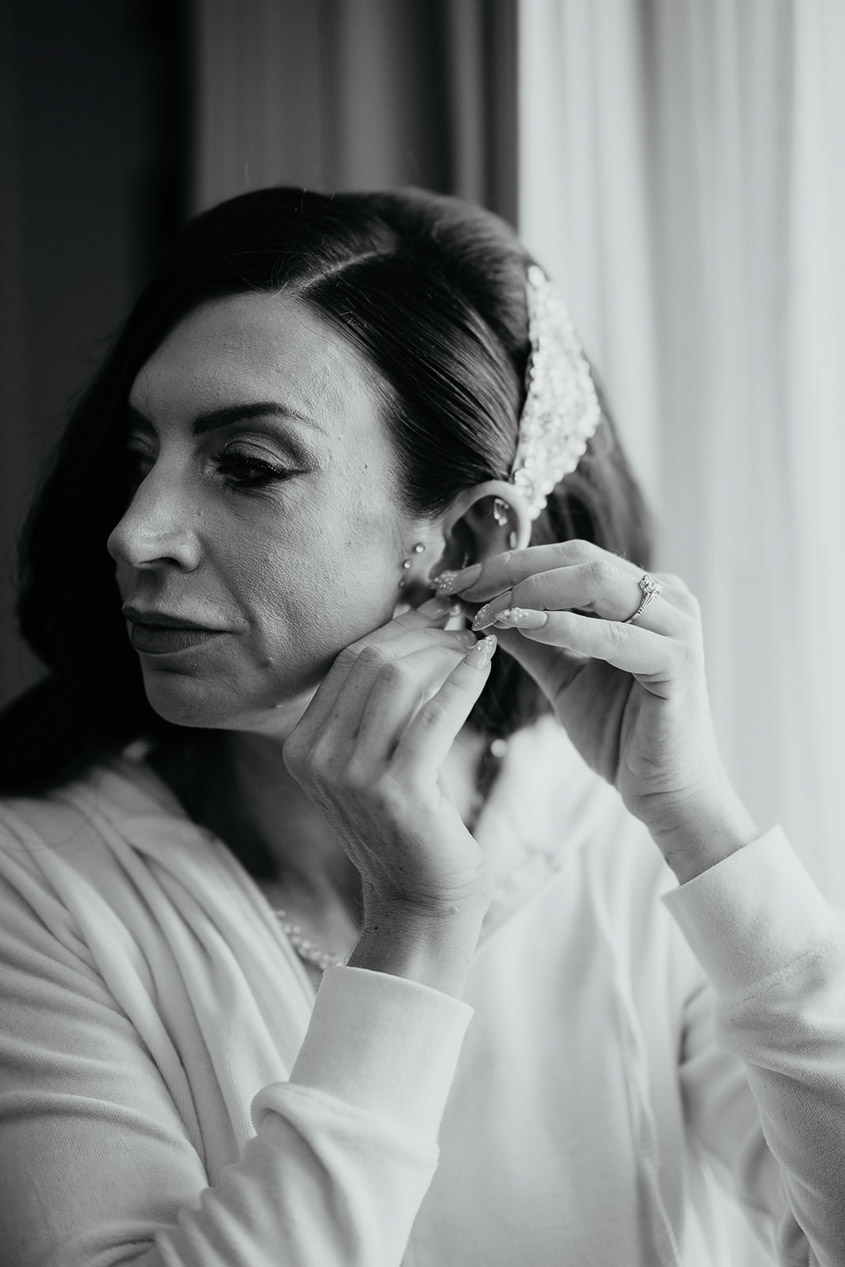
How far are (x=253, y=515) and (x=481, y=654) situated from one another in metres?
0.27

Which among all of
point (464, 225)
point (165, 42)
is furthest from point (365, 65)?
point (464, 225)

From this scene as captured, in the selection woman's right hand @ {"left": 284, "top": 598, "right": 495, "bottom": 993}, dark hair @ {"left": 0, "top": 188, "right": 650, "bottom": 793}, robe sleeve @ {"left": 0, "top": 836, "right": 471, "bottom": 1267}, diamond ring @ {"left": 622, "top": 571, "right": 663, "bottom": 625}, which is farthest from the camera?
dark hair @ {"left": 0, "top": 188, "right": 650, "bottom": 793}

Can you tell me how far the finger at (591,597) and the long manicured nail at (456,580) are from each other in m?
0.04

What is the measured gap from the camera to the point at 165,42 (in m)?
2.10

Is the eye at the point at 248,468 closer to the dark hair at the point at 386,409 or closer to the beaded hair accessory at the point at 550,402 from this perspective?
the dark hair at the point at 386,409

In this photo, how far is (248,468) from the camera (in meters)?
1.11

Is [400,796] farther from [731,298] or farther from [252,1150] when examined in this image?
[731,298]

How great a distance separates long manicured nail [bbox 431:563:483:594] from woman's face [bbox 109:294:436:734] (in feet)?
0.22

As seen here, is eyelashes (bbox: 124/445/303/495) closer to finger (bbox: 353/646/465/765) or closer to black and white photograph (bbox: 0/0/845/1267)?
black and white photograph (bbox: 0/0/845/1267)

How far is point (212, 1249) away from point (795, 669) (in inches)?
37.3

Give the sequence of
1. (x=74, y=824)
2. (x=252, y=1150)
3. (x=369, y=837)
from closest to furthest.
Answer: (x=252, y=1150) → (x=369, y=837) → (x=74, y=824)

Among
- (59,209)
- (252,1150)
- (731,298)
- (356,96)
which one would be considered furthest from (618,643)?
(59,209)

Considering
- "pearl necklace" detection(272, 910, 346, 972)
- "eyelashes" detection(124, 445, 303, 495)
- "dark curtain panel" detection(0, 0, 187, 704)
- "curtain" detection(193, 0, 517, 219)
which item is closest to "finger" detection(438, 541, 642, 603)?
"eyelashes" detection(124, 445, 303, 495)

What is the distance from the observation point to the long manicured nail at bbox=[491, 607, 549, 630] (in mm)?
1045
